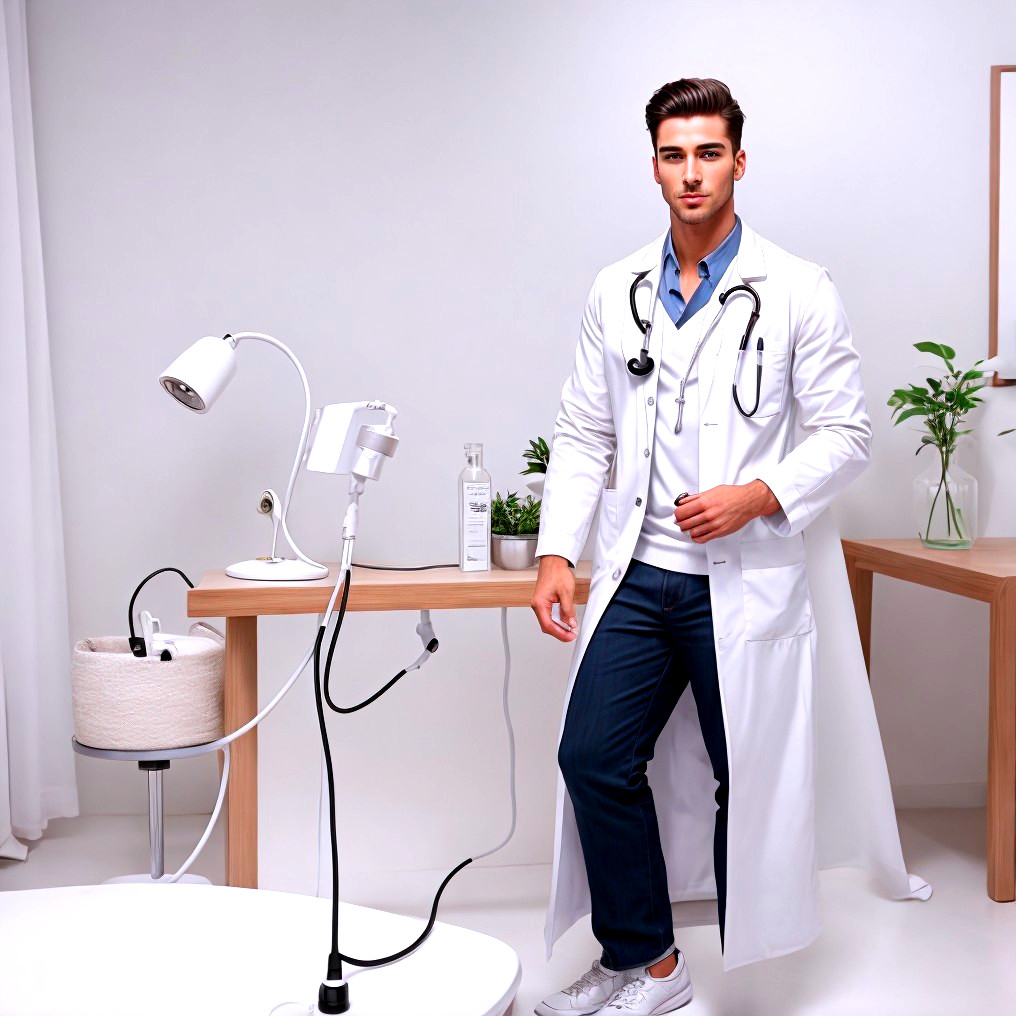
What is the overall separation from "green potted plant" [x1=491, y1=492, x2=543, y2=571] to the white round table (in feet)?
2.94

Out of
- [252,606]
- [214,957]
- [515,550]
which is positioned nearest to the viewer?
[214,957]

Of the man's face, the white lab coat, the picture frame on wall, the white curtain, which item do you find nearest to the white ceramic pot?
the white lab coat

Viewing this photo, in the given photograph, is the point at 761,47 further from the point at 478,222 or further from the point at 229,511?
the point at 229,511

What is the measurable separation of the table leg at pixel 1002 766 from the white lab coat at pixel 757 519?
0.64 metres

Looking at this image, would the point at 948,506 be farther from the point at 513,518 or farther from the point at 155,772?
the point at 155,772

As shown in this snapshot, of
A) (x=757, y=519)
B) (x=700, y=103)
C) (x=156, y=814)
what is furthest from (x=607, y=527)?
(x=156, y=814)

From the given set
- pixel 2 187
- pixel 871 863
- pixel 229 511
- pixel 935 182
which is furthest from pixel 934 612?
pixel 2 187

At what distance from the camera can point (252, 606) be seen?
2.00 meters

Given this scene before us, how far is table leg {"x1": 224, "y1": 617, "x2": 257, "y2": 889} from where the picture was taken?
6.66 ft

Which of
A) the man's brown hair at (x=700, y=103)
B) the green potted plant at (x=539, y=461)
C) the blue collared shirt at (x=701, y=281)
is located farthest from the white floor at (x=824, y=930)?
the man's brown hair at (x=700, y=103)

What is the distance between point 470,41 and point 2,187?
117 centimetres

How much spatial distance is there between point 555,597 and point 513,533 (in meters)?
0.47

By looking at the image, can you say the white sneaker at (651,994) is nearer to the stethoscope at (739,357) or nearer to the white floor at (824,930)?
the white floor at (824,930)

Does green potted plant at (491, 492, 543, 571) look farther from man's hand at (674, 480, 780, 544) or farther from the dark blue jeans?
man's hand at (674, 480, 780, 544)
